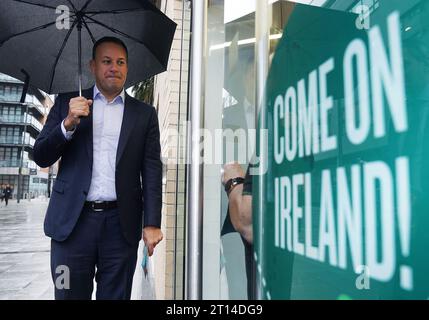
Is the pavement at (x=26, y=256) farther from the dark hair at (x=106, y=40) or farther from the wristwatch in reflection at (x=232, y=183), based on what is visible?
the dark hair at (x=106, y=40)

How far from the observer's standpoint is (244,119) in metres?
1.28

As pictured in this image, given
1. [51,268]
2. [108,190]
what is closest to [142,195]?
[108,190]

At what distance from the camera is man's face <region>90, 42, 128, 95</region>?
135cm

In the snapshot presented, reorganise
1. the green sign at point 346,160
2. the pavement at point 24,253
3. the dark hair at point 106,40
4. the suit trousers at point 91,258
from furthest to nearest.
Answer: the dark hair at point 106,40, the suit trousers at point 91,258, the pavement at point 24,253, the green sign at point 346,160

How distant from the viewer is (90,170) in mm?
1279

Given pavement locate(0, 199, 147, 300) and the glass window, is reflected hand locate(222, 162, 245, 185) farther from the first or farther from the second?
pavement locate(0, 199, 147, 300)

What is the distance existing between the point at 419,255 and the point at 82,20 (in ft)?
4.37

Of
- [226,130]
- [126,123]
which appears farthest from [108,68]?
[226,130]

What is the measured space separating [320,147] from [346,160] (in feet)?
0.38

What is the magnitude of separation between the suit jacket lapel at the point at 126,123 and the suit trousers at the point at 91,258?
0.72 feet

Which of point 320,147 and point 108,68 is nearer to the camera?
point 320,147

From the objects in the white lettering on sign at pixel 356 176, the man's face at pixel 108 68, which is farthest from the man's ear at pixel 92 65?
the white lettering on sign at pixel 356 176

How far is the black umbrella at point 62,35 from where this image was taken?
1.37 meters

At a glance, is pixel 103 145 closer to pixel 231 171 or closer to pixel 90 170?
pixel 90 170
